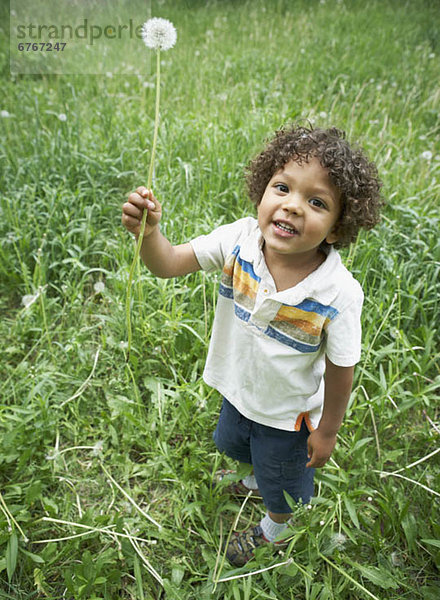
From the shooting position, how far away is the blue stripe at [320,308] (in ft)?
3.94

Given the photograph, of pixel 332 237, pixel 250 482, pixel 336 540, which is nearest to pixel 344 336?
pixel 332 237

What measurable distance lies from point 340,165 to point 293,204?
149 mm

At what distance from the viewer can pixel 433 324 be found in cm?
229

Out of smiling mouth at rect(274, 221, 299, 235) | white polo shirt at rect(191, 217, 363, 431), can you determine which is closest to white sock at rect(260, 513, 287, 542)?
white polo shirt at rect(191, 217, 363, 431)

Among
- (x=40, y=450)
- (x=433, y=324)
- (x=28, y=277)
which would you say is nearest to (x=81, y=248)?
(x=28, y=277)

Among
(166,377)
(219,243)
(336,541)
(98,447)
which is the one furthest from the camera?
(166,377)

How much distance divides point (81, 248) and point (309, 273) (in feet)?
5.59

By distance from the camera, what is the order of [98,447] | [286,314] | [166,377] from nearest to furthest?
[286,314] < [98,447] < [166,377]

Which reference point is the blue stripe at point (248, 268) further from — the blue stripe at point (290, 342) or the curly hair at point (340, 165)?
the curly hair at point (340, 165)

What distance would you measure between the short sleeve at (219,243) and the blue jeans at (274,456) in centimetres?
49

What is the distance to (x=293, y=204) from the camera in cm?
114

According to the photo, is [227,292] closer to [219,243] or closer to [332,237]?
[219,243]

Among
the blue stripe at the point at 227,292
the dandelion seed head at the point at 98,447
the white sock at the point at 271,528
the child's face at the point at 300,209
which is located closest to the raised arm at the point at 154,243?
the blue stripe at the point at 227,292

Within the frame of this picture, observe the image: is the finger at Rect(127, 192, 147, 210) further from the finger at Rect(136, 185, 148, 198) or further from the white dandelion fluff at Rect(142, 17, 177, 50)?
the white dandelion fluff at Rect(142, 17, 177, 50)
